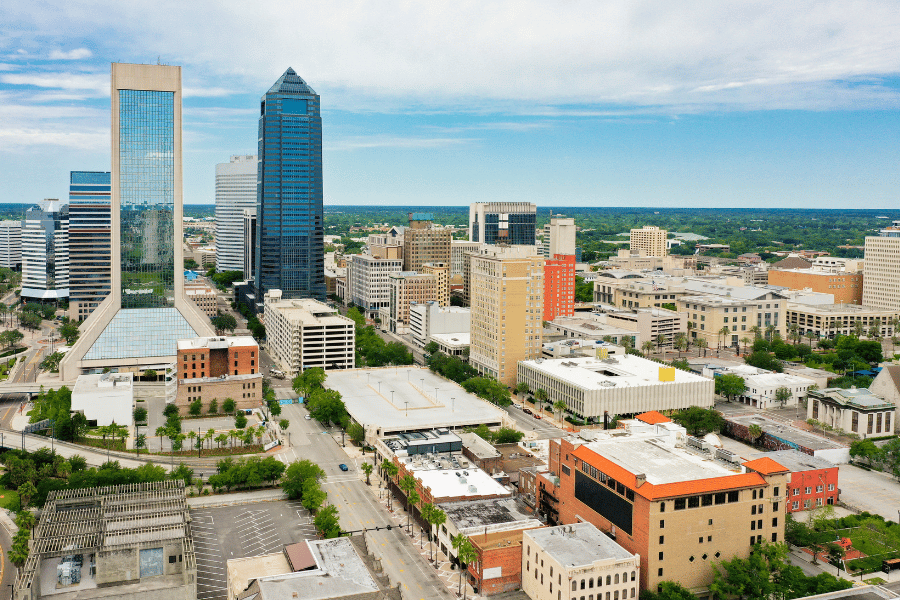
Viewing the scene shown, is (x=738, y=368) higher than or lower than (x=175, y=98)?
lower

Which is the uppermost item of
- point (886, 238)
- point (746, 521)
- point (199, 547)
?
point (886, 238)

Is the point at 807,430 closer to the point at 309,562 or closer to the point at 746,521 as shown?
the point at 746,521

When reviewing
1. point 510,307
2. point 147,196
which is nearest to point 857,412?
point 510,307

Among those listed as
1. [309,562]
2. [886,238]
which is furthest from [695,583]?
[886,238]

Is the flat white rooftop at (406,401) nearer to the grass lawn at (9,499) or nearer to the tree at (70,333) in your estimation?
the grass lawn at (9,499)

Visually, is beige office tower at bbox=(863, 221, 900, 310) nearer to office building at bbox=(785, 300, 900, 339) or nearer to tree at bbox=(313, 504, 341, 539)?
office building at bbox=(785, 300, 900, 339)

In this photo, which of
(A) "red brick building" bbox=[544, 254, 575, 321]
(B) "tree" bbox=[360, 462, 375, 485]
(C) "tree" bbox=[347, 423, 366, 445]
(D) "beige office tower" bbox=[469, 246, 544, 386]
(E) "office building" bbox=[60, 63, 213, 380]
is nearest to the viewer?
(B) "tree" bbox=[360, 462, 375, 485]

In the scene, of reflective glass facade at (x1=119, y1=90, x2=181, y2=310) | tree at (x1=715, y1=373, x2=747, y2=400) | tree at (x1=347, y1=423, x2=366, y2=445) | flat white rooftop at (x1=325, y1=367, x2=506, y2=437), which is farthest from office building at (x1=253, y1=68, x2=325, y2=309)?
tree at (x1=715, y1=373, x2=747, y2=400)
